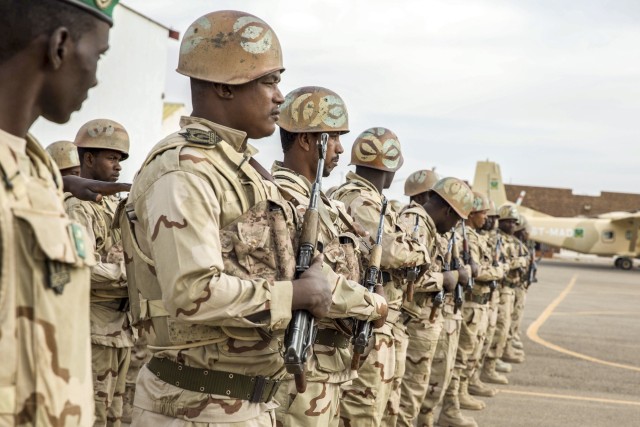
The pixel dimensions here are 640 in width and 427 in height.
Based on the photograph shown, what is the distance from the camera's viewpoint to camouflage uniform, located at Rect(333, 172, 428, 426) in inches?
211

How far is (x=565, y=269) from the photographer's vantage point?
3947 centimetres

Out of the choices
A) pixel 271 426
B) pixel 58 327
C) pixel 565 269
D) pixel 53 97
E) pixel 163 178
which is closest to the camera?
pixel 58 327

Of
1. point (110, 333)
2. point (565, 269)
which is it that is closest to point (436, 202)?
point (110, 333)

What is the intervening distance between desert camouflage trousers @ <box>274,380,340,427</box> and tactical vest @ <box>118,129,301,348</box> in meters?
1.17

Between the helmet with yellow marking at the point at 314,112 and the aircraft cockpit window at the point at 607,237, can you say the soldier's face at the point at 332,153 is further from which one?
the aircraft cockpit window at the point at 607,237

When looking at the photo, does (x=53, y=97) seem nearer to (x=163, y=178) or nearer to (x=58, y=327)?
(x=58, y=327)

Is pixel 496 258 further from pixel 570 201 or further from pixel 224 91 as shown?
pixel 570 201

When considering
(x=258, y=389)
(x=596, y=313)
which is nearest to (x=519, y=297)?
(x=596, y=313)

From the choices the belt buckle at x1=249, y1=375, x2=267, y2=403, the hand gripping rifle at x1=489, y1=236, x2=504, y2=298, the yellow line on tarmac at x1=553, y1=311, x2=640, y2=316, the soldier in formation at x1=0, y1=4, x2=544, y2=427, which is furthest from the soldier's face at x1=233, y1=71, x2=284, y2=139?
the yellow line on tarmac at x1=553, y1=311, x2=640, y2=316

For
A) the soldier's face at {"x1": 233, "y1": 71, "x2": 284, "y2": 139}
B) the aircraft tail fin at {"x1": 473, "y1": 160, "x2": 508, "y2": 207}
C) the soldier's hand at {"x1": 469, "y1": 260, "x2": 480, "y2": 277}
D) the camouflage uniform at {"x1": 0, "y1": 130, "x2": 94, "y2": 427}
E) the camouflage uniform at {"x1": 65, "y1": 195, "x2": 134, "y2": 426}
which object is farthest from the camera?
the aircraft tail fin at {"x1": 473, "y1": 160, "x2": 508, "y2": 207}

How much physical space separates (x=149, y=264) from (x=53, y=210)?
1.24 metres

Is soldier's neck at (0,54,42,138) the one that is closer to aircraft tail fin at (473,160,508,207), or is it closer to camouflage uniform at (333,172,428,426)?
camouflage uniform at (333,172,428,426)

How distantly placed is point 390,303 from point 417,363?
141cm

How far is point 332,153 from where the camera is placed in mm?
4566
